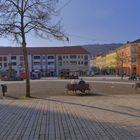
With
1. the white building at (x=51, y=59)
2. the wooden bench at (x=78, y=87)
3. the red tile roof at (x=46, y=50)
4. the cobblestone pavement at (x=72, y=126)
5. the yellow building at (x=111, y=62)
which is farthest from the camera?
the red tile roof at (x=46, y=50)

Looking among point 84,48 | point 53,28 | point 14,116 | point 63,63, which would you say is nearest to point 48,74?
point 63,63

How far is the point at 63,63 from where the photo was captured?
16750 cm

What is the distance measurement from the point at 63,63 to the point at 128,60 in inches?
1583

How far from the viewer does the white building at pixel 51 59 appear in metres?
163

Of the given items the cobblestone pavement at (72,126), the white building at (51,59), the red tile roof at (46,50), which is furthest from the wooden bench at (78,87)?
the red tile roof at (46,50)

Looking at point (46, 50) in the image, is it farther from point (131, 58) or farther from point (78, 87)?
point (78, 87)

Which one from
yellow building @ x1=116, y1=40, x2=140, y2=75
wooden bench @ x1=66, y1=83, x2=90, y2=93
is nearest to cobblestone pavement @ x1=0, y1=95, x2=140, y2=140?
wooden bench @ x1=66, y1=83, x2=90, y2=93

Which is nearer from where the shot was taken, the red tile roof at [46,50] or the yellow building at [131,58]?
the yellow building at [131,58]

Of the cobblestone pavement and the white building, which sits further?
the white building

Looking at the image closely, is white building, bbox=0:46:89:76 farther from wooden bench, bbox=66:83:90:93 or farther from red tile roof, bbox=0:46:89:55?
wooden bench, bbox=66:83:90:93

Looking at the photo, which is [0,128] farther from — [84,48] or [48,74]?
[84,48]

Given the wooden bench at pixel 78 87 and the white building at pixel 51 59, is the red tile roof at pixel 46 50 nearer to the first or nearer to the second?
the white building at pixel 51 59

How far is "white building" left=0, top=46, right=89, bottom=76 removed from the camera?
16325cm

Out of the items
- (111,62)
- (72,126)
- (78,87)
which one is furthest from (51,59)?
(72,126)
